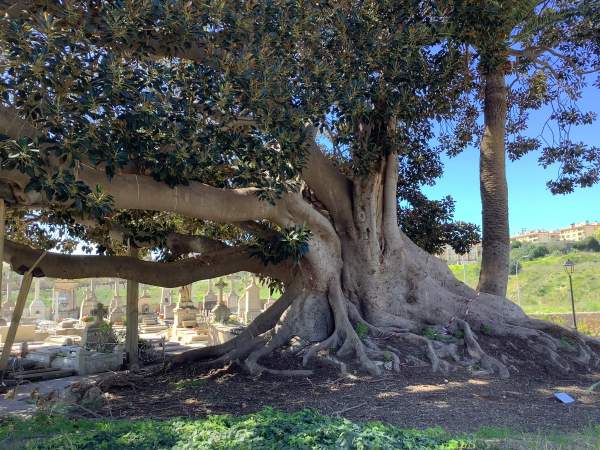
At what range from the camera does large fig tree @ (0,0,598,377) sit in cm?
541

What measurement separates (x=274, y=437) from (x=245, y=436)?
0.21 m

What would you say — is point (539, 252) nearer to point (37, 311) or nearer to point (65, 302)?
point (65, 302)

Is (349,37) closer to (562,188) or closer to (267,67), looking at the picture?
(267,67)

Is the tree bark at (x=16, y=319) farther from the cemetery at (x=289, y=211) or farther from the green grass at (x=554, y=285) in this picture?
the green grass at (x=554, y=285)

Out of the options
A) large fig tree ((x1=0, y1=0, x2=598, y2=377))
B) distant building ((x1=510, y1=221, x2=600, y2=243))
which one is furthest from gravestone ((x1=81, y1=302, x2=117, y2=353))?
distant building ((x1=510, y1=221, x2=600, y2=243))

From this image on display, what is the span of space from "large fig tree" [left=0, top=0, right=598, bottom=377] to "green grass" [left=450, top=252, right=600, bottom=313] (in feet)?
83.3

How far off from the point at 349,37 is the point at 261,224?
11.1 feet

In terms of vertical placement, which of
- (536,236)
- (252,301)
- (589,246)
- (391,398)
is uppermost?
(536,236)

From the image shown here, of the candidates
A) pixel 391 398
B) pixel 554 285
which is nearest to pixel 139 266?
pixel 391 398

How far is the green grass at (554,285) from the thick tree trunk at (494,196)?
76.2 feet

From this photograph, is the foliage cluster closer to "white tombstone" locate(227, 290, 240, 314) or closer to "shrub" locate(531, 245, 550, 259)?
"white tombstone" locate(227, 290, 240, 314)

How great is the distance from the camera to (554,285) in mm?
40250

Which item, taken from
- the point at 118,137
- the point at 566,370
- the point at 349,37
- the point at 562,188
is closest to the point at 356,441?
the point at 118,137

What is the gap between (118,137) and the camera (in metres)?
5.70
